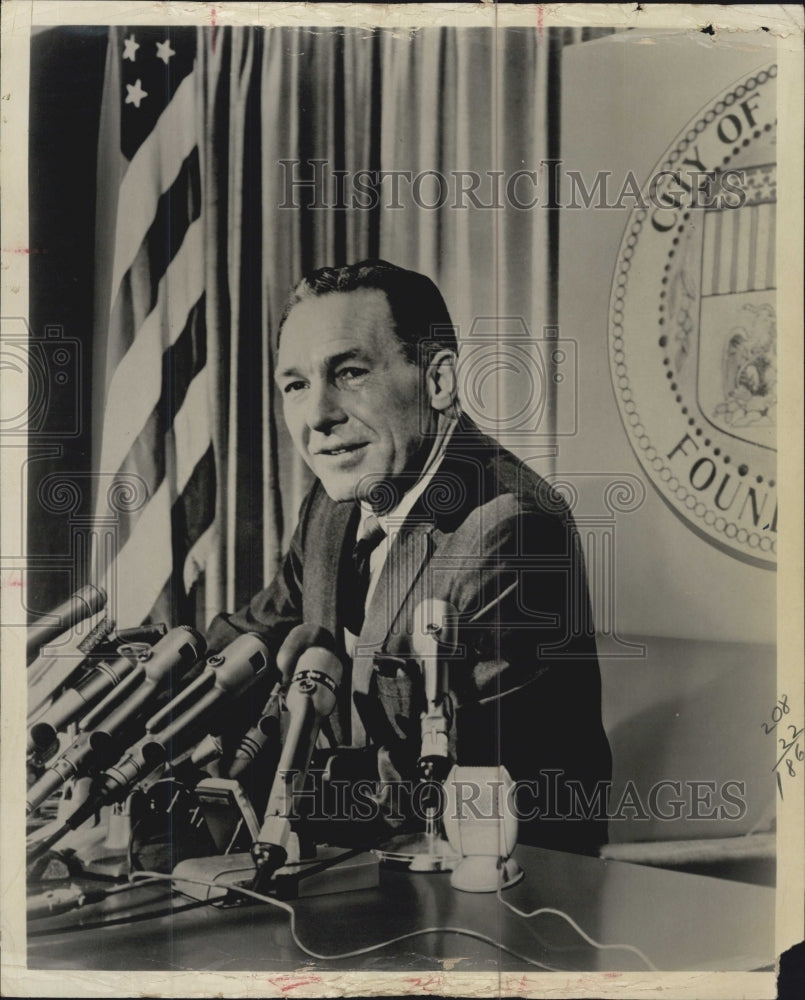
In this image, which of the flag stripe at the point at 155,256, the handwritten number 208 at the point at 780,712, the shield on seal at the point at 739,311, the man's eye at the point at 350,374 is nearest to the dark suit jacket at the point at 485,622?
the man's eye at the point at 350,374

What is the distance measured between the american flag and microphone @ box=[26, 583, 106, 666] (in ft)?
0.19

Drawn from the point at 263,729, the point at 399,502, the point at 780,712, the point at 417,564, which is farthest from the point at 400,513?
the point at 780,712

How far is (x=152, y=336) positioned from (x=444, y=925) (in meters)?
2.25

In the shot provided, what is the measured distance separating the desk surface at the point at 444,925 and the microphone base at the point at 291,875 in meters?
0.04

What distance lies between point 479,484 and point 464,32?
1550 millimetres

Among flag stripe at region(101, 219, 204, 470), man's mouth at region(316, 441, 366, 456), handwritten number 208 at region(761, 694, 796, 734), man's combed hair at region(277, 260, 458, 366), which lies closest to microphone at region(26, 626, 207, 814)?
flag stripe at region(101, 219, 204, 470)

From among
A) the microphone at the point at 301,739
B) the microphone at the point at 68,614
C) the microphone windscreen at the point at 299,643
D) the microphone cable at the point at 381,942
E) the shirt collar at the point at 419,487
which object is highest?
the shirt collar at the point at 419,487

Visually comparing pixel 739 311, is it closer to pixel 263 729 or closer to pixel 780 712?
pixel 780 712

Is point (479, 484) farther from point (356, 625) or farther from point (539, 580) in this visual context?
point (356, 625)

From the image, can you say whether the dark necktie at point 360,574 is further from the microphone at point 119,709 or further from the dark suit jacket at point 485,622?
the microphone at point 119,709

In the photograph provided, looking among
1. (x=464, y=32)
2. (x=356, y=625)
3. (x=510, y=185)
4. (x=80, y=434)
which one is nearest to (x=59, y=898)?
(x=356, y=625)

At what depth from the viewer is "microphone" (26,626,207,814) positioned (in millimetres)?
3188

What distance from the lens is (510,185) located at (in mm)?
3170

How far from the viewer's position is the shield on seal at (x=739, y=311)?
3199 mm
